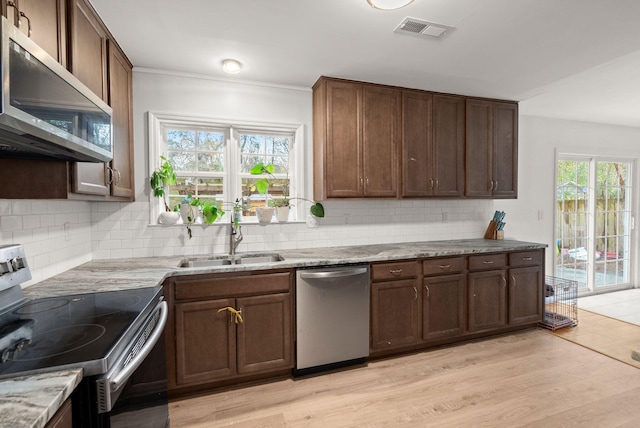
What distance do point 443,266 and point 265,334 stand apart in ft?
5.40

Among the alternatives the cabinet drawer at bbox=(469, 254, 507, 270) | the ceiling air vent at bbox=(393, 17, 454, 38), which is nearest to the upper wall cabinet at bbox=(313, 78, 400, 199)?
the ceiling air vent at bbox=(393, 17, 454, 38)

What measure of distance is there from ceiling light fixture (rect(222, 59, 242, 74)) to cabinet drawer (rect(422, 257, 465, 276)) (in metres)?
2.27

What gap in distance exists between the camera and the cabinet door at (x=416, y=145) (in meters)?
3.03

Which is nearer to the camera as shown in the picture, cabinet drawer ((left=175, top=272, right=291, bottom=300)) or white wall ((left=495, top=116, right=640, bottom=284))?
cabinet drawer ((left=175, top=272, right=291, bottom=300))

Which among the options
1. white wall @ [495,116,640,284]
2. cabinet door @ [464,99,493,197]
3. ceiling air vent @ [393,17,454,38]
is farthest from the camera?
white wall @ [495,116,640,284]

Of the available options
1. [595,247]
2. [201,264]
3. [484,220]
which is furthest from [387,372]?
[595,247]

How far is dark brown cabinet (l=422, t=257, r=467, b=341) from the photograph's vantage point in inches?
109

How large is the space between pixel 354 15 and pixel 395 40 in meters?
0.43

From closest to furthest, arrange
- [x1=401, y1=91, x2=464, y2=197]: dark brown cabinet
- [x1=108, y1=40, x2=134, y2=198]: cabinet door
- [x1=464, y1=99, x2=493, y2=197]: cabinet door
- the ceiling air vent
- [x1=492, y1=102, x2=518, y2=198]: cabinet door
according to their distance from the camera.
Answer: the ceiling air vent → [x1=108, y1=40, x2=134, y2=198]: cabinet door → [x1=401, y1=91, x2=464, y2=197]: dark brown cabinet → [x1=464, y1=99, x2=493, y2=197]: cabinet door → [x1=492, y1=102, x2=518, y2=198]: cabinet door

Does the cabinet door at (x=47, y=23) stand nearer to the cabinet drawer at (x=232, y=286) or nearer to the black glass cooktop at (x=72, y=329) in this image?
the black glass cooktop at (x=72, y=329)

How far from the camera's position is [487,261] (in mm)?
2986

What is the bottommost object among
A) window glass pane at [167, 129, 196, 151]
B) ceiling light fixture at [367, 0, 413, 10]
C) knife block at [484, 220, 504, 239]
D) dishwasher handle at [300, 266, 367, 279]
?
dishwasher handle at [300, 266, 367, 279]

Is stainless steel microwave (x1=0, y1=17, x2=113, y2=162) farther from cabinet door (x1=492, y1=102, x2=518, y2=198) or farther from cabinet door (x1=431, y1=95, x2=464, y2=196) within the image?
cabinet door (x1=492, y1=102, x2=518, y2=198)

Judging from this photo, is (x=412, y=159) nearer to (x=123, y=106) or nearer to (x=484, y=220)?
(x=484, y=220)
